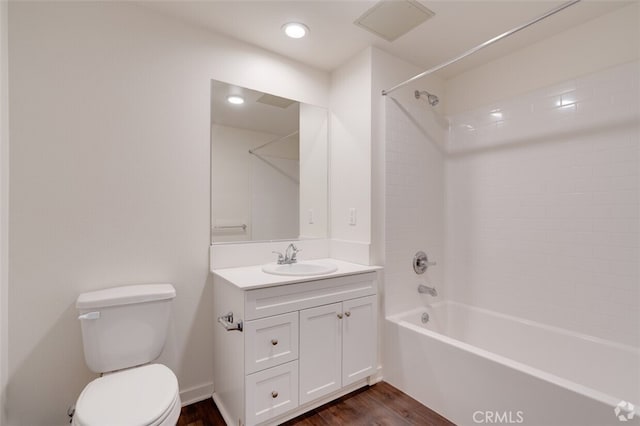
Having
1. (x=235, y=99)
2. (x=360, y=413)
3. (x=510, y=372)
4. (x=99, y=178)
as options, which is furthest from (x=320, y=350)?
(x=235, y=99)

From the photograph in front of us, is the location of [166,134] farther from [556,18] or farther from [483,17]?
[556,18]

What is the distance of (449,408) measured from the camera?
1770mm

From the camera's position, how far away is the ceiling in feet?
5.87

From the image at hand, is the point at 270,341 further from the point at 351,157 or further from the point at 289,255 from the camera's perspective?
the point at 351,157

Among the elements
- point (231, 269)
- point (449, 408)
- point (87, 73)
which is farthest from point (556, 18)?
point (87, 73)

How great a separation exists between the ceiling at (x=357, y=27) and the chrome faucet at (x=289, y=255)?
1.49m

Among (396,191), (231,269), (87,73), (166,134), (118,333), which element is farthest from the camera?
(396,191)

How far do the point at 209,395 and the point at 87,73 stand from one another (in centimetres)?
209

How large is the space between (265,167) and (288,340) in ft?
4.12

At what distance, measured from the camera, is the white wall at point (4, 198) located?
1.41 metres

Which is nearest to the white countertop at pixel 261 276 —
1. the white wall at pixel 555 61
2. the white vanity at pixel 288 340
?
the white vanity at pixel 288 340

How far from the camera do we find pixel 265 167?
231 centimetres

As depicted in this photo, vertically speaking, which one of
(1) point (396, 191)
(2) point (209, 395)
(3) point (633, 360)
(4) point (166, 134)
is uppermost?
(4) point (166, 134)

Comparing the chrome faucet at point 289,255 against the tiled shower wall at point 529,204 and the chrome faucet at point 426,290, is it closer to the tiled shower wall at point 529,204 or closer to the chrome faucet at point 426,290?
the tiled shower wall at point 529,204
